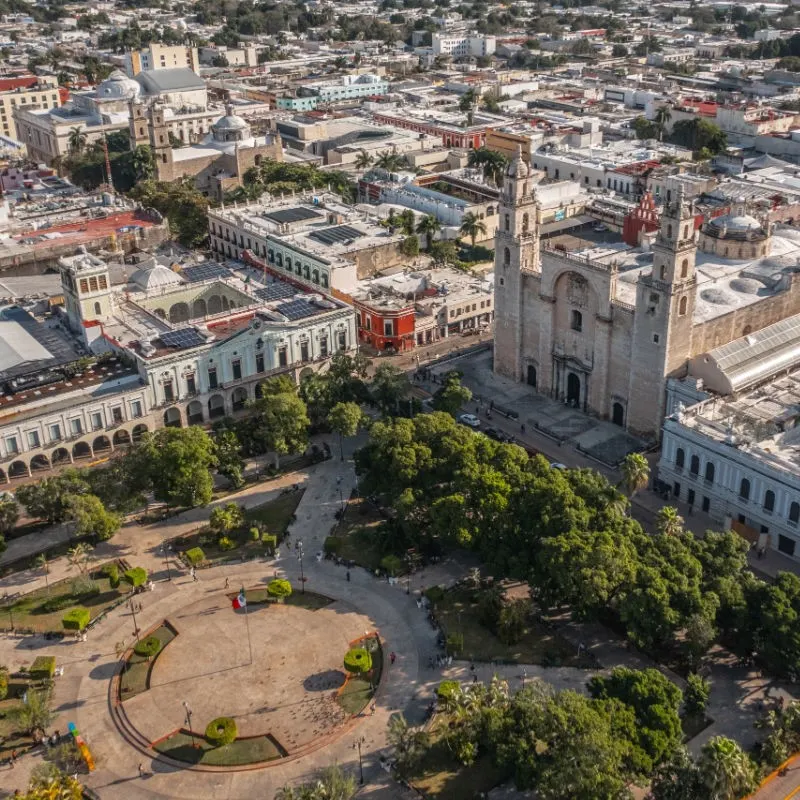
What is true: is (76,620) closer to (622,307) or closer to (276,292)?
(276,292)

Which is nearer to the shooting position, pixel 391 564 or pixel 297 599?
pixel 297 599

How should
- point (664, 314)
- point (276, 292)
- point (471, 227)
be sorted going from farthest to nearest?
point (471, 227) < point (276, 292) < point (664, 314)

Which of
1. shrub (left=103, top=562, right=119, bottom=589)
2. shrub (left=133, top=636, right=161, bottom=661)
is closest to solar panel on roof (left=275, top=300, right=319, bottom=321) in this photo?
shrub (left=103, top=562, right=119, bottom=589)

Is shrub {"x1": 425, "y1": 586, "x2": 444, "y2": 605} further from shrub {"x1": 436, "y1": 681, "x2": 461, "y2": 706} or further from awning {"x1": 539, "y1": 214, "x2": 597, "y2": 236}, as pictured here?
awning {"x1": 539, "y1": 214, "x2": 597, "y2": 236}

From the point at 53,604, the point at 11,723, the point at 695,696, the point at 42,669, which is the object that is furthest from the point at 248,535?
the point at 695,696

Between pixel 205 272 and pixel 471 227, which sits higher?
pixel 205 272

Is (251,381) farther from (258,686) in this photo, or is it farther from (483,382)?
(258,686)

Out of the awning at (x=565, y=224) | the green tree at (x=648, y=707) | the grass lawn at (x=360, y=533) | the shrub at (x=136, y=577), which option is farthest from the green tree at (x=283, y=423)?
the awning at (x=565, y=224)
